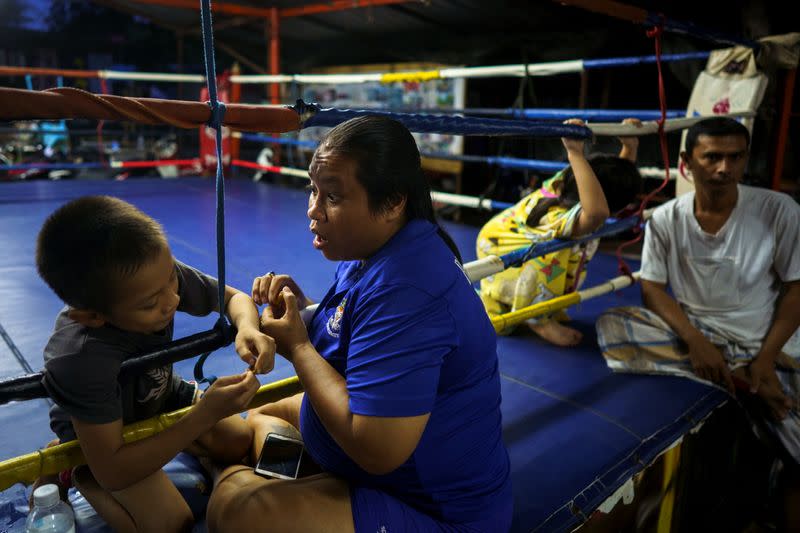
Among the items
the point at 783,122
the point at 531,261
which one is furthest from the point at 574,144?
the point at 783,122

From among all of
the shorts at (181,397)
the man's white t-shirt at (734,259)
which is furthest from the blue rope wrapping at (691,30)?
the shorts at (181,397)

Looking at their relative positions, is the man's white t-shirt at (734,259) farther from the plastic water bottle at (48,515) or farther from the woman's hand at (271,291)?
the plastic water bottle at (48,515)

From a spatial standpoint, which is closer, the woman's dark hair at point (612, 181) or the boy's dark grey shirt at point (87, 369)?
the boy's dark grey shirt at point (87, 369)

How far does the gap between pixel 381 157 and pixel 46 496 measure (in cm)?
77

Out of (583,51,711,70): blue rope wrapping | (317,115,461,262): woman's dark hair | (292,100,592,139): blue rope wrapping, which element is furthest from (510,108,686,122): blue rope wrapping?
(317,115,461,262): woman's dark hair

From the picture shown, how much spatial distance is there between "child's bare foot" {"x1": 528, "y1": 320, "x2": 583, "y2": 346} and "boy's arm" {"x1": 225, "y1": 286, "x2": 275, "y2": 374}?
51.4 inches

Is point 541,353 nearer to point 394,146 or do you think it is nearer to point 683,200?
point 683,200

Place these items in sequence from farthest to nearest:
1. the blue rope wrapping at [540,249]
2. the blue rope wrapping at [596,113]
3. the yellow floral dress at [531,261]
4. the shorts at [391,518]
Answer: the blue rope wrapping at [596,113]
the yellow floral dress at [531,261]
the blue rope wrapping at [540,249]
the shorts at [391,518]

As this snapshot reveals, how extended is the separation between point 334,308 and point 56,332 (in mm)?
421

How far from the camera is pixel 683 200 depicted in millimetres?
1864

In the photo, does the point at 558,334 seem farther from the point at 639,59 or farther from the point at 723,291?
the point at 639,59

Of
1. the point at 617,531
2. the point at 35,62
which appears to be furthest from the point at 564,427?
the point at 35,62

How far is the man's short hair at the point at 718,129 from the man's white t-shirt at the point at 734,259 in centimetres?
20

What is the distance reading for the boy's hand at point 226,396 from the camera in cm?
83
